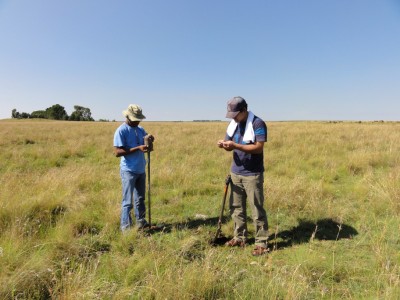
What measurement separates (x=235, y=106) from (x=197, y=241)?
6.83 ft

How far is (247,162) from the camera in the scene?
13.4ft

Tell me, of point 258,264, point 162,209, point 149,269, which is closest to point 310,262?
point 258,264

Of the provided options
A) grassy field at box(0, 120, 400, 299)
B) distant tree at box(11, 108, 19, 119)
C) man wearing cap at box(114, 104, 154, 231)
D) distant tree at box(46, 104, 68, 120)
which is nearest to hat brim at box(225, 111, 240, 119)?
man wearing cap at box(114, 104, 154, 231)

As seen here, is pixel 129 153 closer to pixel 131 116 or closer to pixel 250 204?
pixel 131 116

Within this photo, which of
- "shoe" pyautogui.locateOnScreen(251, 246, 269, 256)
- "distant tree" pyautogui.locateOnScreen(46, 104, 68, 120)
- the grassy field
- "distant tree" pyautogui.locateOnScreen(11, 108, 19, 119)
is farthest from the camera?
"distant tree" pyautogui.locateOnScreen(46, 104, 68, 120)

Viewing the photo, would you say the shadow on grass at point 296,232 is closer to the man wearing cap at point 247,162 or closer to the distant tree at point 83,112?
the man wearing cap at point 247,162

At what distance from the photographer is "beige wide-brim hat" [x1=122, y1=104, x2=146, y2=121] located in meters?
4.57

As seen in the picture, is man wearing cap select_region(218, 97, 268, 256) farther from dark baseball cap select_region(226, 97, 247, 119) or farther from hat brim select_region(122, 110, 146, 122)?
hat brim select_region(122, 110, 146, 122)

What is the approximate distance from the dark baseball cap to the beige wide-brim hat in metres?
1.46

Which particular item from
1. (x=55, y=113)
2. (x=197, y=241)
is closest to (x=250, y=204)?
(x=197, y=241)

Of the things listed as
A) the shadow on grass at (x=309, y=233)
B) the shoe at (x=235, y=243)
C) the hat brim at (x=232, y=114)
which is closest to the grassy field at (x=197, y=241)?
the shadow on grass at (x=309, y=233)

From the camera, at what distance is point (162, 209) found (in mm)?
5957

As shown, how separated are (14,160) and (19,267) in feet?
30.1

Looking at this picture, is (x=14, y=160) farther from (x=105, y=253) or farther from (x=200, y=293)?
(x=200, y=293)
